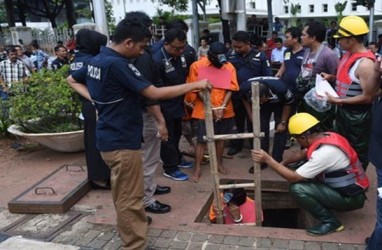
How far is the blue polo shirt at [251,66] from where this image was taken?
4816 millimetres

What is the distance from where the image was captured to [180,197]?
4031 millimetres

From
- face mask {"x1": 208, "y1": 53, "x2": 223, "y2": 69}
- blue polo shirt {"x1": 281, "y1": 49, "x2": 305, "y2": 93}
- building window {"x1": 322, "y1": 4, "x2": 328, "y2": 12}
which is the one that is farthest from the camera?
building window {"x1": 322, "y1": 4, "x2": 328, "y2": 12}

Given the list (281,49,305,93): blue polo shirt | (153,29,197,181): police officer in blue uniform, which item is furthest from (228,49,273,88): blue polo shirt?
(153,29,197,181): police officer in blue uniform

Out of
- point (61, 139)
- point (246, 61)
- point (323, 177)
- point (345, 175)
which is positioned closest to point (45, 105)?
point (61, 139)

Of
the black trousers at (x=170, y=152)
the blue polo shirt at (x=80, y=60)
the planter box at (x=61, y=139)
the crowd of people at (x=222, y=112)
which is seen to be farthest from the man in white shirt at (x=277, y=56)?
the blue polo shirt at (x=80, y=60)

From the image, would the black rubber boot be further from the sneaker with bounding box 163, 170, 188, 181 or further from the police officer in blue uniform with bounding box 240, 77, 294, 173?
the sneaker with bounding box 163, 170, 188, 181

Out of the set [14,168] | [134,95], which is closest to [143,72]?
[134,95]

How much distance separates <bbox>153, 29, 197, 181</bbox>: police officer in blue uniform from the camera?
4215mm

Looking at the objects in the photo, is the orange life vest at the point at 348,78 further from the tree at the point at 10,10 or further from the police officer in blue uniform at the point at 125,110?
the tree at the point at 10,10

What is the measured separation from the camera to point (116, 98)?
274cm

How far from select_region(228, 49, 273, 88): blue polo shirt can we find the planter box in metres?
2.16

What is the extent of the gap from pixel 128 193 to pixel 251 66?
255cm

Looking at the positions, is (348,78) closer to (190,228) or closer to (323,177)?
(323,177)

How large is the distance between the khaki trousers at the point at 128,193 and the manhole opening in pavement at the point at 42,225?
2.79 feet
